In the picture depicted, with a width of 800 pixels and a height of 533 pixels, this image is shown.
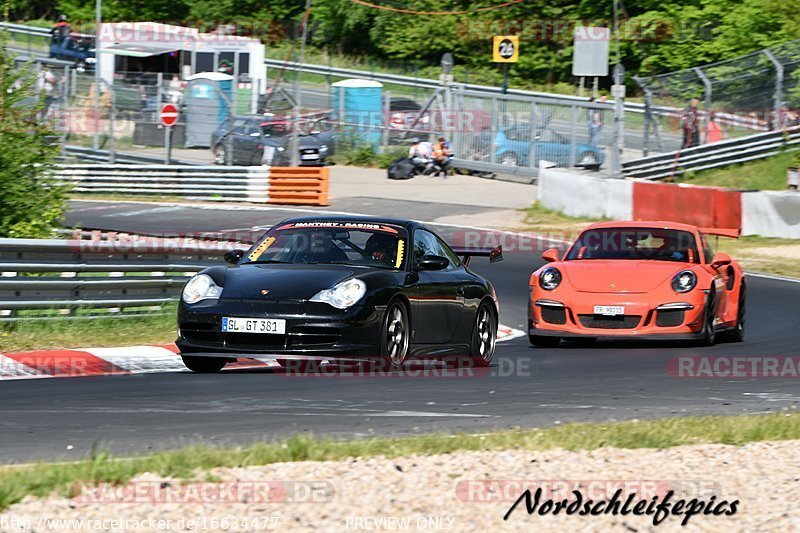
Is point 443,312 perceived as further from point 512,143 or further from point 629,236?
point 512,143

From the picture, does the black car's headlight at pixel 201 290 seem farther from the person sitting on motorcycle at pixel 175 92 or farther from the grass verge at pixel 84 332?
the person sitting on motorcycle at pixel 175 92

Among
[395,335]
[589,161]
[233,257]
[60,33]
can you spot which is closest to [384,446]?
[395,335]

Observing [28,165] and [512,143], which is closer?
[28,165]

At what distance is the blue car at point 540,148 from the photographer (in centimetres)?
3428

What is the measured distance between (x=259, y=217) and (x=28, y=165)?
13.8m

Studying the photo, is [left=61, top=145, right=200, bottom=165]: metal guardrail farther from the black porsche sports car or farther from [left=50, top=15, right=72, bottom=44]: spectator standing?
the black porsche sports car

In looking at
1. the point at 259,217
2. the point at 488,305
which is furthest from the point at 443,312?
the point at 259,217

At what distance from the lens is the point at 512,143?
3612 centimetres

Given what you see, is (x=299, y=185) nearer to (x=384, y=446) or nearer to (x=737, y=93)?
(x=737, y=93)

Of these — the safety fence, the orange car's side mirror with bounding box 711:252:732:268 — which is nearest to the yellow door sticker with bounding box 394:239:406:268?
the orange car's side mirror with bounding box 711:252:732:268

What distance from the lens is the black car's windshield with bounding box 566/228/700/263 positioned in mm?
13523

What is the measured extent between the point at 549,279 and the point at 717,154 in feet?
65.5

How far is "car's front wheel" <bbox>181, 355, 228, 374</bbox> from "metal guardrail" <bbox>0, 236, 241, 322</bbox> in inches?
77.4

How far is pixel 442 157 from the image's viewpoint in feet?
119
